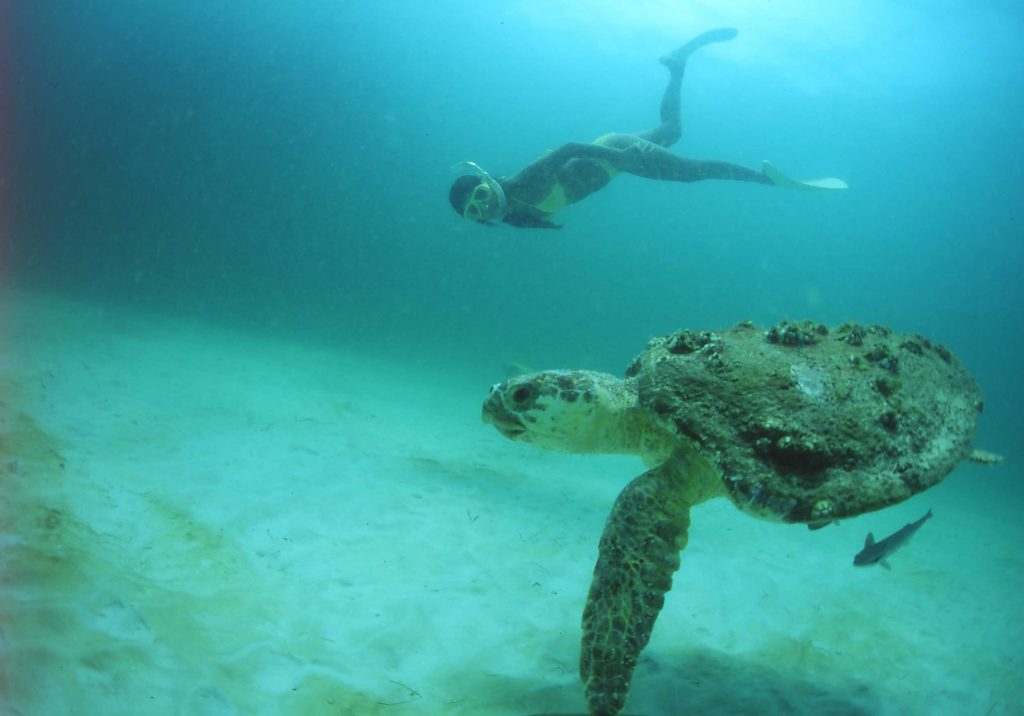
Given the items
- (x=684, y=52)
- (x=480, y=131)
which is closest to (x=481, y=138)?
(x=480, y=131)

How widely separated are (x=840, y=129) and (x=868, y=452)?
51.2m

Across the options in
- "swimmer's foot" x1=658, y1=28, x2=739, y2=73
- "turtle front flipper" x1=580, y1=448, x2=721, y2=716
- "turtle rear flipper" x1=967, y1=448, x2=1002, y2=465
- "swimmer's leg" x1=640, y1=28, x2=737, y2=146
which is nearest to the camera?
"turtle front flipper" x1=580, y1=448, x2=721, y2=716

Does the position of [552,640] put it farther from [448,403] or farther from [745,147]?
[745,147]

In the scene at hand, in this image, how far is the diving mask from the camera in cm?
798

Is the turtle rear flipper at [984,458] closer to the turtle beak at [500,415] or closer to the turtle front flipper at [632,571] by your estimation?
the turtle front flipper at [632,571]

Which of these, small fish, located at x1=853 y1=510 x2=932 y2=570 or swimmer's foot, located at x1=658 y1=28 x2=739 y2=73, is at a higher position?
swimmer's foot, located at x1=658 y1=28 x2=739 y2=73

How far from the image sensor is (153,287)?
23.8 m

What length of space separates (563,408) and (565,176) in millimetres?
6996

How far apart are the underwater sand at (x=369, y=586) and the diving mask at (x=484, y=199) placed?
3628 mm

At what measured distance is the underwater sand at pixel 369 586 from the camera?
274 centimetres

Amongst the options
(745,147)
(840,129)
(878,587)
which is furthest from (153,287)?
(745,147)

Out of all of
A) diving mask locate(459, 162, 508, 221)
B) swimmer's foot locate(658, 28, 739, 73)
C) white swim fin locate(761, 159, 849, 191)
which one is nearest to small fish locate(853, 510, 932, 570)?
diving mask locate(459, 162, 508, 221)

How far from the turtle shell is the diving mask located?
533 cm

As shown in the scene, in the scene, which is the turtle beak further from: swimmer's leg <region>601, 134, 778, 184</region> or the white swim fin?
the white swim fin
